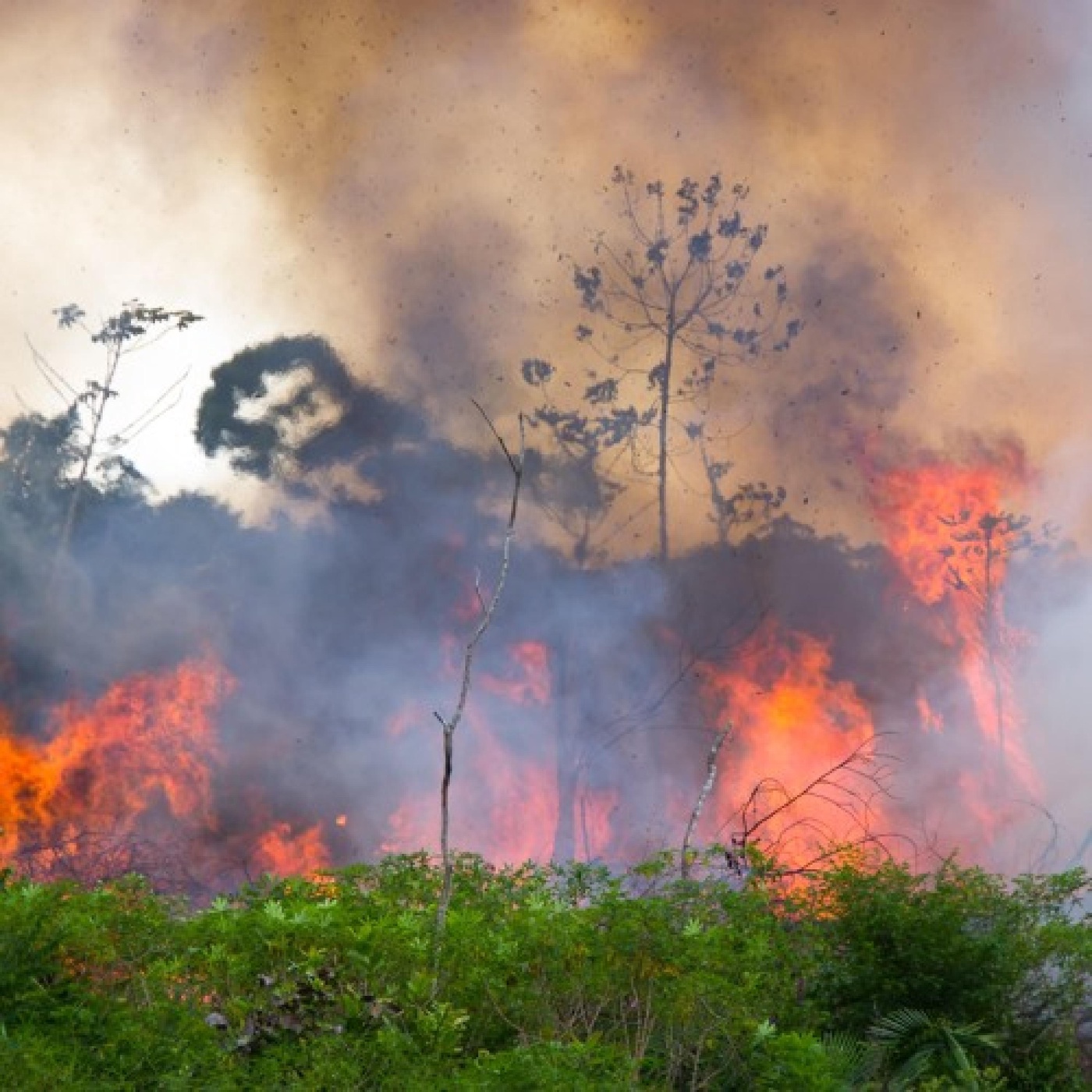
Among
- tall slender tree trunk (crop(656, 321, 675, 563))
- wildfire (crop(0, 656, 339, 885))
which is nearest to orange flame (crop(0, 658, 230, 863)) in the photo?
wildfire (crop(0, 656, 339, 885))

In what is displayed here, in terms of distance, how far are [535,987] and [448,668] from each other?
56.4 ft

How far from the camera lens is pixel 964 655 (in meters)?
25.2

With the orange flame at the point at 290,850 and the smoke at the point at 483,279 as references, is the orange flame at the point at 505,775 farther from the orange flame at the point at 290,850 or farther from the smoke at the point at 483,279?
the orange flame at the point at 290,850

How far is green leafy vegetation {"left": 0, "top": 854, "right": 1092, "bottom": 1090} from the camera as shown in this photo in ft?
20.6

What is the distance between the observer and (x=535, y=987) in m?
7.58

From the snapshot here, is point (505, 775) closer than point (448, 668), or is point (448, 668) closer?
point (505, 775)

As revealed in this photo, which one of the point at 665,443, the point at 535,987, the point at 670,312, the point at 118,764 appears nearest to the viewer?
the point at 535,987

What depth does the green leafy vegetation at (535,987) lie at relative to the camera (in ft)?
20.6

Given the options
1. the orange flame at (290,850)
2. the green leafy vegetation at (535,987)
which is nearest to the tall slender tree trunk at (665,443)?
the orange flame at (290,850)

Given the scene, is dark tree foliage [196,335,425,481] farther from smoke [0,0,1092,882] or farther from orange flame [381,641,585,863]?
orange flame [381,641,585,863]

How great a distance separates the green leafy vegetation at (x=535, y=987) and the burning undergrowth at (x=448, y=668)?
470 inches

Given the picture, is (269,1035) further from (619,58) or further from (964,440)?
(619,58)

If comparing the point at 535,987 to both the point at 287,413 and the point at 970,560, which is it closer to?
the point at 287,413

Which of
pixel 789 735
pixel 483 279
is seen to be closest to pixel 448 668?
pixel 789 735
